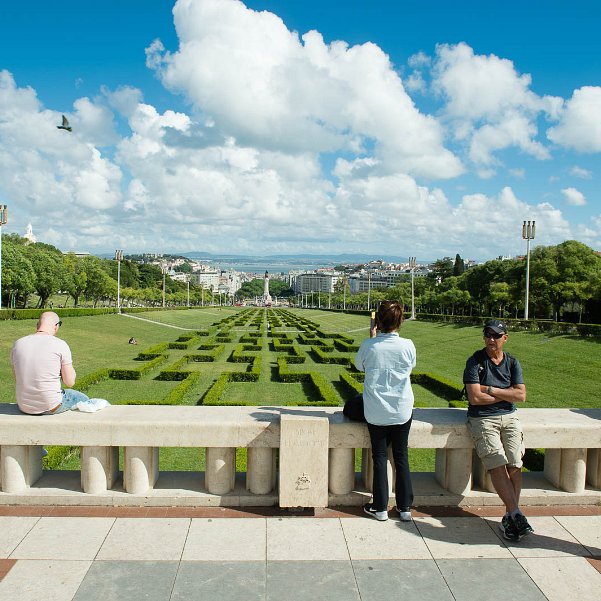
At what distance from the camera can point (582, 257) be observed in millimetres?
45656

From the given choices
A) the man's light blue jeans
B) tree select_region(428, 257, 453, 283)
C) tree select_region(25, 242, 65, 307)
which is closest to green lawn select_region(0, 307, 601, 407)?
the man's light blue jeans

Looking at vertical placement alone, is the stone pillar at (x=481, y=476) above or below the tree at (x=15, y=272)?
below

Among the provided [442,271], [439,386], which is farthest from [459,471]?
[442,271]

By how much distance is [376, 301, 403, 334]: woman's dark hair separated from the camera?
504 centimetres

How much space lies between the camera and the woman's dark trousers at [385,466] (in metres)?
5.04

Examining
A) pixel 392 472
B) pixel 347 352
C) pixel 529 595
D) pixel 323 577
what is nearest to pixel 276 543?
pixel 323 577

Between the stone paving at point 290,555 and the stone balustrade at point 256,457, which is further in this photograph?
the stone balustrade at point 256,457

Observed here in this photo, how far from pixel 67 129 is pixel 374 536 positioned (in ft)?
81.4

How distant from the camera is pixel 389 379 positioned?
16.4 ft

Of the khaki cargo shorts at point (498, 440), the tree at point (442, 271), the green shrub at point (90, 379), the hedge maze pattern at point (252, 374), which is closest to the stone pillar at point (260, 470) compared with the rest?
the khaki cargo shorts at point (498, 440)

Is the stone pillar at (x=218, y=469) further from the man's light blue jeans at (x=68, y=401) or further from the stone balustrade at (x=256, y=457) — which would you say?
the man's light blue jeans at (x=68, y=401)

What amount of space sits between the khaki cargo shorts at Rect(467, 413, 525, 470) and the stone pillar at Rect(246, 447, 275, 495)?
1991mm

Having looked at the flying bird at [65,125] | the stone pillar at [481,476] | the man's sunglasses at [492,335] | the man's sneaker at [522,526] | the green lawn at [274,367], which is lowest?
the green lawn at [274,367]

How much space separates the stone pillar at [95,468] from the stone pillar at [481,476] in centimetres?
370
